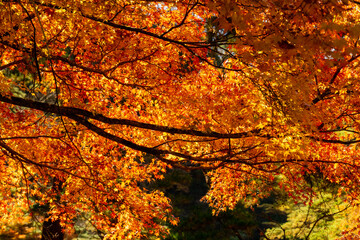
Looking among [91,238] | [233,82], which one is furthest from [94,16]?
[91,238]

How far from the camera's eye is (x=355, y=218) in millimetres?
9953

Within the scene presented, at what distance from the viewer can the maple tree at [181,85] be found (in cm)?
250

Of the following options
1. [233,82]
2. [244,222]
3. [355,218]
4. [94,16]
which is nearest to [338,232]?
[355,218]

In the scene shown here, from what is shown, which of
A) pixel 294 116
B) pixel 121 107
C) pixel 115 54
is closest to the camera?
pixel 294 116

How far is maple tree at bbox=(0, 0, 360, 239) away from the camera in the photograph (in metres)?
2.50

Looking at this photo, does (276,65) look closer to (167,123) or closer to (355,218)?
(167,123)

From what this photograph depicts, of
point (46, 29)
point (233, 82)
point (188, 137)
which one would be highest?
point (233, 82)

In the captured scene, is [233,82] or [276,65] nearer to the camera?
[276,65]

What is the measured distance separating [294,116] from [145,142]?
354 cm

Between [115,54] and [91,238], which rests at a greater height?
[115,54]

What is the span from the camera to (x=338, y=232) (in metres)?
11.6

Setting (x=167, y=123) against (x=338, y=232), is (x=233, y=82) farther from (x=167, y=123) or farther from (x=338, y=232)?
(x=338, y=232)

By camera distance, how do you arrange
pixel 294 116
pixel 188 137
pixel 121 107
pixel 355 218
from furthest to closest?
pixel 355 218
pixel 121 107
pixel 188 137
pixel 294 116

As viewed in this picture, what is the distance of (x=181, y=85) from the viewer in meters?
5.61
